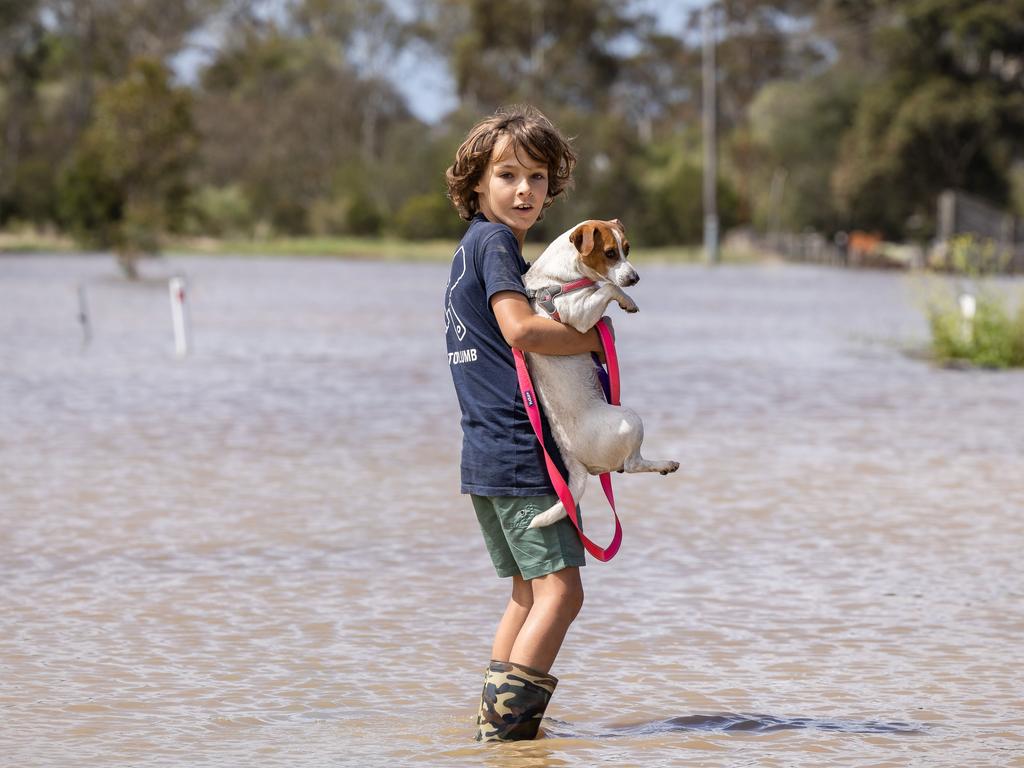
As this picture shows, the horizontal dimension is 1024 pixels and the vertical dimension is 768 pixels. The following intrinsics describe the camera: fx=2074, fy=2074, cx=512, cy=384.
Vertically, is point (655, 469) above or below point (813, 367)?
above

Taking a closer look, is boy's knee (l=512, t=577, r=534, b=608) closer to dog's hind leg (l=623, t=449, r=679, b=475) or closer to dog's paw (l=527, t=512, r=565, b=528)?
dog's paw (l=527, t=512, r=565, b=528)

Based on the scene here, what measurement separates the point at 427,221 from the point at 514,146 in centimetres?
7772

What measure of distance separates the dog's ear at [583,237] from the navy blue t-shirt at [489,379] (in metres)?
0.17

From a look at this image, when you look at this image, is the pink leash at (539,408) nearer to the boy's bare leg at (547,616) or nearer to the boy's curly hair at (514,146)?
the boy's bare leg at (547,616)

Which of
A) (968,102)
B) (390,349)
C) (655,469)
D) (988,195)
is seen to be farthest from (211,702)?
(988,195)

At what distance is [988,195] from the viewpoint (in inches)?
2549

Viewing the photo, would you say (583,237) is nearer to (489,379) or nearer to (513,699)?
(489,379)

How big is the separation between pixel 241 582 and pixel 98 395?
30.2 ft

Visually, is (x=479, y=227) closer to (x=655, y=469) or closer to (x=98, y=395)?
(x=655, y=469)

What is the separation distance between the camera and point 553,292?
519 centimetres

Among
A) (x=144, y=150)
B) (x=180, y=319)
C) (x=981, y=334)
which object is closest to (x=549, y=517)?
(x=981, y=334)

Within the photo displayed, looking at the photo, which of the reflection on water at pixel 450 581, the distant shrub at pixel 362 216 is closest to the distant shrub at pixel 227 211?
the distant shrub at pixel 362 216

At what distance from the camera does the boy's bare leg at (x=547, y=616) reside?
17.3ft

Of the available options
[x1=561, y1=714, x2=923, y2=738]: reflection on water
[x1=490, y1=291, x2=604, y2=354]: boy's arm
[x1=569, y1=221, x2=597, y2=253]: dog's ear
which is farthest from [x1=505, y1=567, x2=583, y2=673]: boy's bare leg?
[x1=569, y1=221, x2=597, y2=253]: dog's ear
